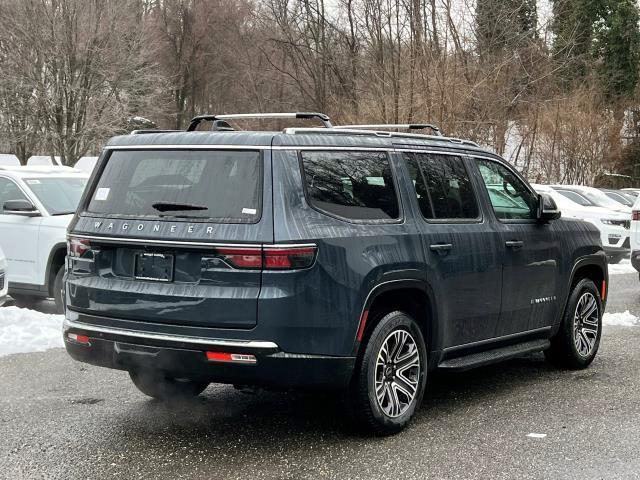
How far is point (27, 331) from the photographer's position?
8.52 meters

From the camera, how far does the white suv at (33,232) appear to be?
1022 centimetres

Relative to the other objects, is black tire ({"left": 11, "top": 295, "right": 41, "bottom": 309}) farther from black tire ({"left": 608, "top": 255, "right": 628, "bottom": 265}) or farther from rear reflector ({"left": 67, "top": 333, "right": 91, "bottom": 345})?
black tire ({"left": 608, "top": 255, "right": 628, "bottom": 265})

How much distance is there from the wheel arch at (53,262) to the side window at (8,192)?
1094 mm

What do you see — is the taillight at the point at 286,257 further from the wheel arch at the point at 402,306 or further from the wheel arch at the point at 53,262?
the wheel arch at the point at 53,262

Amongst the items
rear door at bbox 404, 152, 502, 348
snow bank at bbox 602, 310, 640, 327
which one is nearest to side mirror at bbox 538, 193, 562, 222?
rear door at bbox 404, 152, 502, 348

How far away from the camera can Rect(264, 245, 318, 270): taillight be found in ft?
15.3

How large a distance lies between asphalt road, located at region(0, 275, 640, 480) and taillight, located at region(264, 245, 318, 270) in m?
1.05

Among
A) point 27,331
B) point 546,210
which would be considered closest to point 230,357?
point 546,210

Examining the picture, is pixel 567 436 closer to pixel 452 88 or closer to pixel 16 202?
pixel 16 202

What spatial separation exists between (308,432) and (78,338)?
1538 mm

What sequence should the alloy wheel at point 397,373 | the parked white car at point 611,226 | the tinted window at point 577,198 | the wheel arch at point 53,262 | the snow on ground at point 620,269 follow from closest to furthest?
the alloy wheel at point 397,373
the wheel arch at point 53,262
the snow on ground at point 620,269
the parked white car at point 611,226
the tinted window at point 577,198

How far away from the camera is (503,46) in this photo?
80.6ft

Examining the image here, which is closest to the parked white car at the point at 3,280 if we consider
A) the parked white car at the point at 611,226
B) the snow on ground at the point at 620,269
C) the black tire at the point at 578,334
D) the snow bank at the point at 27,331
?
the snow bank at the point at 27,331

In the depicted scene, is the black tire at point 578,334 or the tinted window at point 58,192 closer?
the black tire at point 578,334
